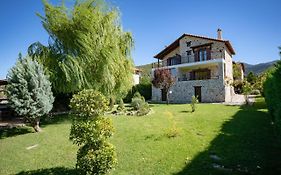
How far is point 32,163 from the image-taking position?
7992 millimetres

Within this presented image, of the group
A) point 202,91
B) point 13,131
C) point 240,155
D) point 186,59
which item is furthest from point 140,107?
point 186,59

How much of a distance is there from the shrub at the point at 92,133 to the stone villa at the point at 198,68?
24.6 m

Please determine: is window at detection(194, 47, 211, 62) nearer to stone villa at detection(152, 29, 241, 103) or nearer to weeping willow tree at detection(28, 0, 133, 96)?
stone villa at detection(152, 29, 241, 103)

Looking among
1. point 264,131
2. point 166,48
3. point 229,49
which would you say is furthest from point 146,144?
point 229,49

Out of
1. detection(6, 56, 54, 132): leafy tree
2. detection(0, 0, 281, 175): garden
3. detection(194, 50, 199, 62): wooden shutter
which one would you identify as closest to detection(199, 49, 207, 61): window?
detection(194, 50, 199, 62): wooden shutter

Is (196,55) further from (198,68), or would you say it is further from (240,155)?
(240,155)

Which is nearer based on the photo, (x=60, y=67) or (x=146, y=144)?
(x=146, y=144)

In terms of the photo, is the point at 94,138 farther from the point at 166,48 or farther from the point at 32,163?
the point at 166,48

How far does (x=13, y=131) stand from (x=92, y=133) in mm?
10299

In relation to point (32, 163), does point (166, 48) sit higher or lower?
higher

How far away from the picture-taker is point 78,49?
1628cm

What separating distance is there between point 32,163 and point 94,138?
347 centimetres

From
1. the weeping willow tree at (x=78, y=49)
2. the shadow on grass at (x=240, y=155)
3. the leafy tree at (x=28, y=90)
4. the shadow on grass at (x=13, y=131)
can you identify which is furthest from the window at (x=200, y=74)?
the shadow on grass at (x=13, y=131)

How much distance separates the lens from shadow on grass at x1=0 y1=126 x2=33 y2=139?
1302 centimetres
